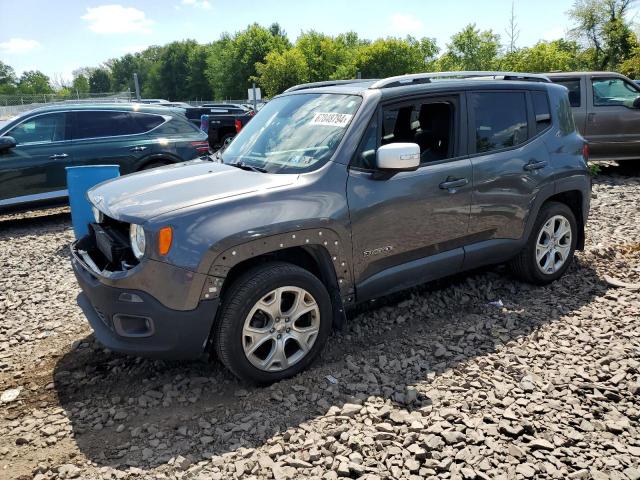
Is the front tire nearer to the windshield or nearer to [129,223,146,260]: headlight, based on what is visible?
[129,223,146,260]: headlight

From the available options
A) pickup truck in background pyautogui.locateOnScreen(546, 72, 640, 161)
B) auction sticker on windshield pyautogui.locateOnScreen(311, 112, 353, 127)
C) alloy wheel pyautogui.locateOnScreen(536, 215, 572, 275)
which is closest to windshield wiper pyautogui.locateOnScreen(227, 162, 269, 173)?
auction sticker on windshield pyautogui.locateOnScreen(311, 112, 353, 127)

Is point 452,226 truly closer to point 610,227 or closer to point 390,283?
point 390,283

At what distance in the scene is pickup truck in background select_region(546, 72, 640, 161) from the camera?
984 cm

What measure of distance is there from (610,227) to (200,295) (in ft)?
18.9

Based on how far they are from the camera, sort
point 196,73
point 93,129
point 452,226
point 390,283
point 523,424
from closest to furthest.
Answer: point 523,424
point 390,283
point 452,226
point 93,129
point 196,73

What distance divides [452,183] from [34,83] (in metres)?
131

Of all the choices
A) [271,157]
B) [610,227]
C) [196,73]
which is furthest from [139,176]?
[196,73]

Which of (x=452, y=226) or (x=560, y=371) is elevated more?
(x=452, y=226)

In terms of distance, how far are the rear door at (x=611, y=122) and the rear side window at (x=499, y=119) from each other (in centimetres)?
630

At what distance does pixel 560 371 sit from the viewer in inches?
134

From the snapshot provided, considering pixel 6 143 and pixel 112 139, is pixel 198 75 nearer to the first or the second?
pixel 112 139

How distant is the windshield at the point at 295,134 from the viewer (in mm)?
3607

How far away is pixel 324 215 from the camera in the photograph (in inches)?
131

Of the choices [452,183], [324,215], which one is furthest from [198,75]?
[324,215]
